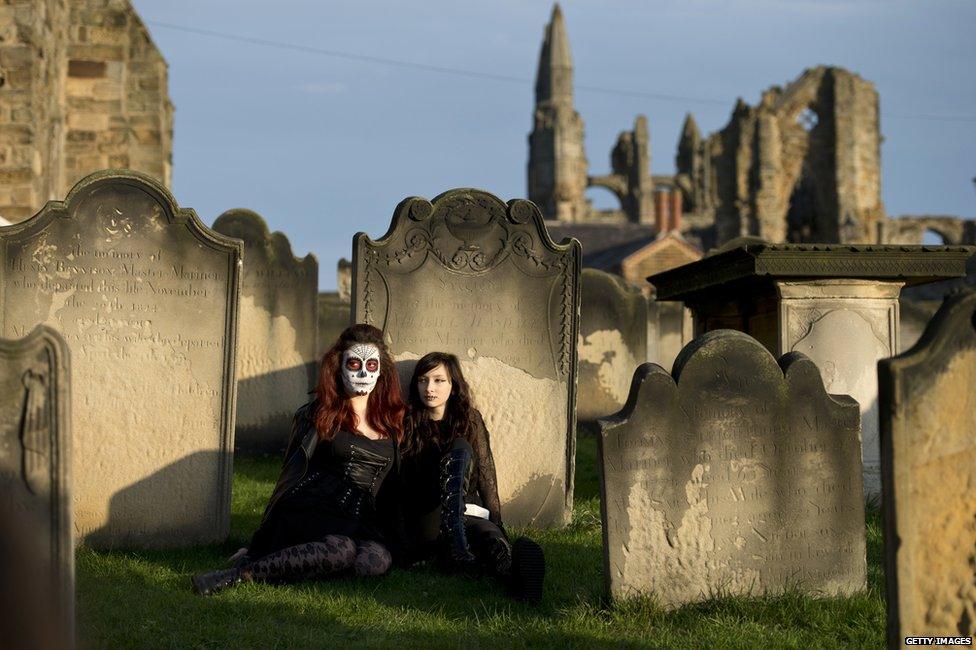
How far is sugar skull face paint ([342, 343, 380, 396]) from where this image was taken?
5898mm

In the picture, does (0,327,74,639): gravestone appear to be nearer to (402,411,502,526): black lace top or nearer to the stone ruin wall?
(402,411,502,526): black lace top

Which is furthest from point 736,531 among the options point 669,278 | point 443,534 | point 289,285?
point 289,285

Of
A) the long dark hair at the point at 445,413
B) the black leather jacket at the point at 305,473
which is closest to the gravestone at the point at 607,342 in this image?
the long dark hair at the point at 445,413

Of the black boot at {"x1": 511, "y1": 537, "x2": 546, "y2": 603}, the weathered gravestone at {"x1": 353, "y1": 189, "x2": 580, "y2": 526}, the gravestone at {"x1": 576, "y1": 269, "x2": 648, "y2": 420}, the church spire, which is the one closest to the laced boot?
the black boot at {"x1": 511, "y1": 537, "x2": 546, "y2": 603}

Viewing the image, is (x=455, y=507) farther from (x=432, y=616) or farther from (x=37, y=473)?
(x=37, y=473)

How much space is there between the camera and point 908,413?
355 centimetres

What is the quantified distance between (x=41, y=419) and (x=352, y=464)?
8.34 feet

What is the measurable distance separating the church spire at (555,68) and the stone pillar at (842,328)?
5704 centimetres

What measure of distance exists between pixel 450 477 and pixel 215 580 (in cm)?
127

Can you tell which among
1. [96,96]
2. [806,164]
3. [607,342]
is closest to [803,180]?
[806,164]

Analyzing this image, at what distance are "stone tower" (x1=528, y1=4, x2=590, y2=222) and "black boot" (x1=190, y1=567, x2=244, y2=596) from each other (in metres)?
55.2

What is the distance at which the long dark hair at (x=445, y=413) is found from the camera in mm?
6047

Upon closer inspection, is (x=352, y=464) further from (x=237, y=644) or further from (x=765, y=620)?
(x=765, y=620)

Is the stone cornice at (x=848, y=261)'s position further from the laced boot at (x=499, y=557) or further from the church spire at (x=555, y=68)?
the church spire at (x=555, y=68)
